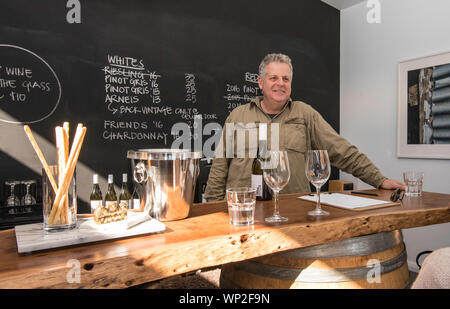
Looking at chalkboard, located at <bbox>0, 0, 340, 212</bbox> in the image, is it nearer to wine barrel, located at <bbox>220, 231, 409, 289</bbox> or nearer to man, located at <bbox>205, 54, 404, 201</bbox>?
man, located at <bbox>205, 54, 404, 201</bbox>

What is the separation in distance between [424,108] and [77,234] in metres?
3.58

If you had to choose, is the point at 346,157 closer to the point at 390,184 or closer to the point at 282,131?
the point at 390,184

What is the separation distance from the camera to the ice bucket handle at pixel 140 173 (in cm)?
105

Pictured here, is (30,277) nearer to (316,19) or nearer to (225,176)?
(225,176)

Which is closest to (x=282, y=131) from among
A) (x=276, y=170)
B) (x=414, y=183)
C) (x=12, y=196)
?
(x=414, y=183)

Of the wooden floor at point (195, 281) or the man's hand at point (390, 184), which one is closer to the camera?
the man's hand at point (390, 184)

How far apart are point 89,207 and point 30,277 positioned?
198cm

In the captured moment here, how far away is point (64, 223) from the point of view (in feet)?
2.94

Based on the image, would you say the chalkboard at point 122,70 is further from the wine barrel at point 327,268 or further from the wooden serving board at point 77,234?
the wine barrel at point 327,268

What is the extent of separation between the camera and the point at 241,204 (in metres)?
1.01

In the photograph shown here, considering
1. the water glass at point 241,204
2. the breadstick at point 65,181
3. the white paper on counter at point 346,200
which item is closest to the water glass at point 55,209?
the breadstick at point 65,181

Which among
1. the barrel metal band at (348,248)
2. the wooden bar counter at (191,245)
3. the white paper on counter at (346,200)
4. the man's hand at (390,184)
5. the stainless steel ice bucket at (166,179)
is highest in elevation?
the stainless steel ice bucket at (166,179)

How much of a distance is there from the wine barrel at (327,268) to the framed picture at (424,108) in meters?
2.67
